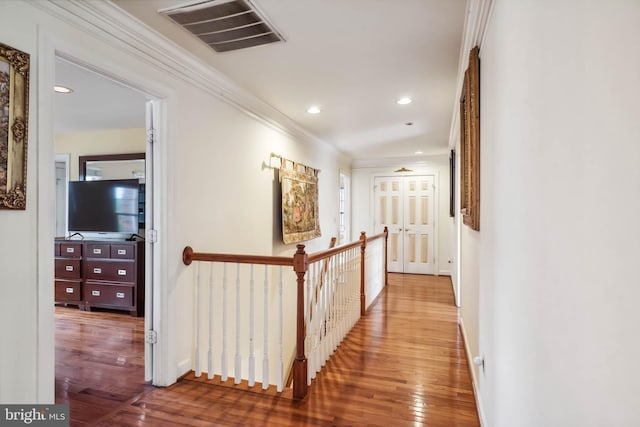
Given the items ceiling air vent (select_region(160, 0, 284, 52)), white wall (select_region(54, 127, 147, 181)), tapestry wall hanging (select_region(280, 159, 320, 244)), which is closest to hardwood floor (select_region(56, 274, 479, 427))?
tapestry wall hanging (select_region(280, 159, 320, 244))

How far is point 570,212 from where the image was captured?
2.36ft

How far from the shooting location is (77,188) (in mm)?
4801

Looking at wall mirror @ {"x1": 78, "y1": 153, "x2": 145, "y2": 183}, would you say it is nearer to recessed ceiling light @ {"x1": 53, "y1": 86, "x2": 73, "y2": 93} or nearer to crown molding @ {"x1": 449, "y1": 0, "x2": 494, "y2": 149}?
recessed ceiling light @ {"x1": 53, "y1": 86, "x2": 73, "y2": 93}

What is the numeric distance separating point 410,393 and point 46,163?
8.52 feet

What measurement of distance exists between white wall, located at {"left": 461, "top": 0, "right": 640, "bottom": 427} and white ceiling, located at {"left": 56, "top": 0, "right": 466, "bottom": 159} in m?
0.92

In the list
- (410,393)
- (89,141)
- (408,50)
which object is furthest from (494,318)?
(89,141)

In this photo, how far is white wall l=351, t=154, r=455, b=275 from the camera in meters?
6.89

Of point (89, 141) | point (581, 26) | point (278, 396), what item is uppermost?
point (89, 141)

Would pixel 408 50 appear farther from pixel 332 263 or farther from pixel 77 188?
pixel 77 188

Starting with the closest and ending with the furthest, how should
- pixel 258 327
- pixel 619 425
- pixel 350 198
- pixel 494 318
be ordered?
pixel 619 425, pixel 494 318, pixel 258 327, pixel 350 198

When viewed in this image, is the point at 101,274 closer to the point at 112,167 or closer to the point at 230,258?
the point at 112,167

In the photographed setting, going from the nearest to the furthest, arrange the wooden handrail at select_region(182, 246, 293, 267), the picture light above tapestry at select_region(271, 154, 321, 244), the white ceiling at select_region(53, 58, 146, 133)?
the wooden handrail at select_region(182, 246, 293, 267)
the white ceiling at select_region(53, 58, 146, 133)
the picture light above tapestry at select_region(271, 154, 321, 244)

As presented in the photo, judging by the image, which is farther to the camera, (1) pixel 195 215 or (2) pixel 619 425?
(1) pixel 195 215

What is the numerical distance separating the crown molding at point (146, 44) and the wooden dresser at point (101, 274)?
2528 millimetres
